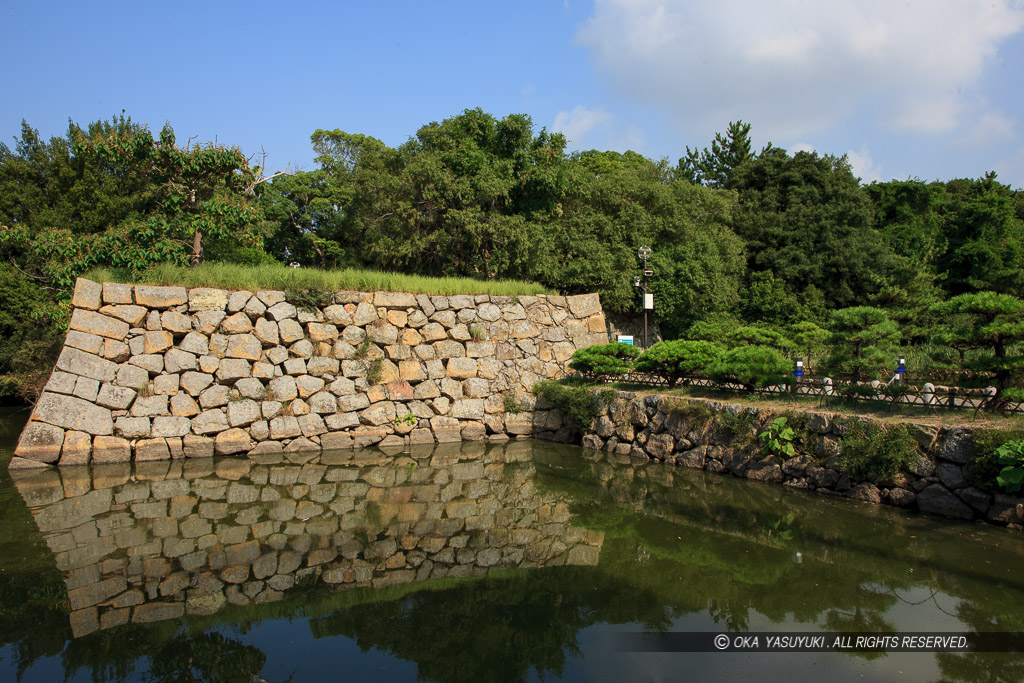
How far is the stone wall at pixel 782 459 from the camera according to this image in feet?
21.8

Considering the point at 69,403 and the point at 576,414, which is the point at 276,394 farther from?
the point at 576,414

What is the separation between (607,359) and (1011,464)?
6.38 meters

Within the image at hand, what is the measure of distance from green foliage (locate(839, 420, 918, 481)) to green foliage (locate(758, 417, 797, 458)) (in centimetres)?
68

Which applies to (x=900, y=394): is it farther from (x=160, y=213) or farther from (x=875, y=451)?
(x=160, y=213)

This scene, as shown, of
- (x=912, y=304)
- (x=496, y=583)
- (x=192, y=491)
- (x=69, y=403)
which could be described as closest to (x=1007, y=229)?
(x=912, y=304)

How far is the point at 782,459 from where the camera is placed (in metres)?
8.38

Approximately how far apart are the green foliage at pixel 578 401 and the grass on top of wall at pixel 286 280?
2.56 metres

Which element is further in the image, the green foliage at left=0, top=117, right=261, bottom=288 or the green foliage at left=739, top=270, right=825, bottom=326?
the green foliage at left=739, top=270, right=825, bottom=326

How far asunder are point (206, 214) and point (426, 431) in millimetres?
5950

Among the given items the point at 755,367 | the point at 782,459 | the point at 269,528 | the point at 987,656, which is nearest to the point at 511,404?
the point at 755,367

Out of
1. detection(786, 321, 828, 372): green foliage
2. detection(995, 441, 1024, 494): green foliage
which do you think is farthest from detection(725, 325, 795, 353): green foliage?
detection(995, 441, 1024, 494): green foliage

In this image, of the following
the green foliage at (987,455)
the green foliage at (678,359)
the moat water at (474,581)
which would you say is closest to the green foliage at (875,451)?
the moat water at (474,581)

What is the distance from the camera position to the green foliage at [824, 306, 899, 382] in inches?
320

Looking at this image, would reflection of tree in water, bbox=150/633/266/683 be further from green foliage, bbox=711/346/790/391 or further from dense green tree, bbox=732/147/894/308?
dense green tree, bbox=732/147/894/308
